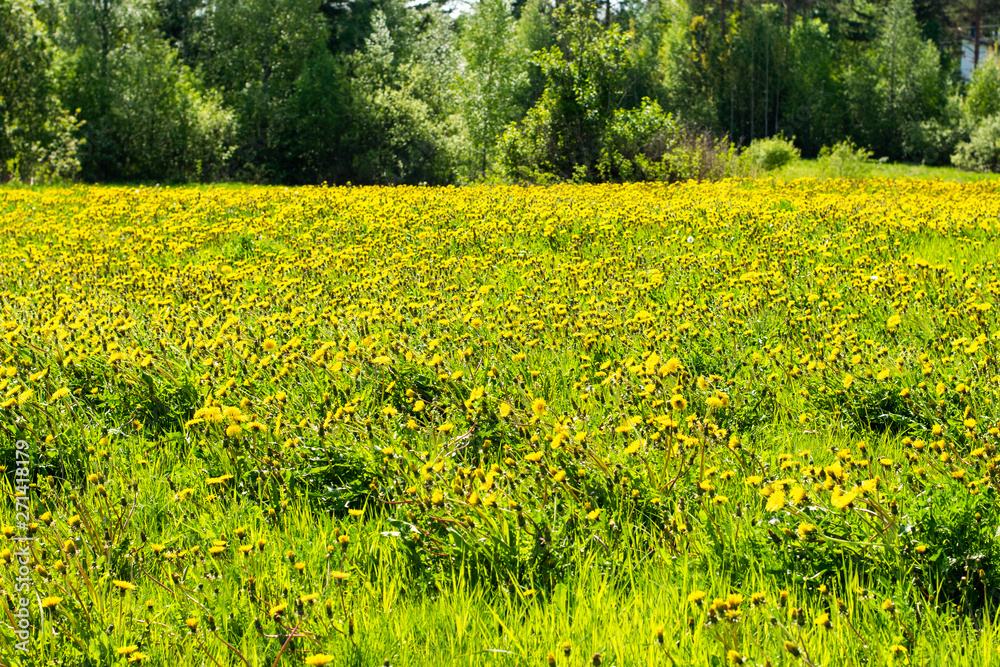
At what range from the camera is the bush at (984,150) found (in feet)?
114

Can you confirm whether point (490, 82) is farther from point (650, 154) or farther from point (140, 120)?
point (140, 120)

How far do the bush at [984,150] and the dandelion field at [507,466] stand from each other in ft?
112

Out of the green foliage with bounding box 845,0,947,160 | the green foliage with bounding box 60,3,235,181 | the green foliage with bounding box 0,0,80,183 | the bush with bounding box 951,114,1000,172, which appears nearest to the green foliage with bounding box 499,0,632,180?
the green foliage with bounding box 0,0,80,183

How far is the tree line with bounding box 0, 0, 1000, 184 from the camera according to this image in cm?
2106

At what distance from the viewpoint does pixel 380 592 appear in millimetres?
2508

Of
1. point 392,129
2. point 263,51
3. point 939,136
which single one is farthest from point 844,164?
point 263,51

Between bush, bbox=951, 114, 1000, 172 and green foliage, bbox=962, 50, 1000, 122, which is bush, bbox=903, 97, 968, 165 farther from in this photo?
bush, bbox=951, 114, 1000, 172

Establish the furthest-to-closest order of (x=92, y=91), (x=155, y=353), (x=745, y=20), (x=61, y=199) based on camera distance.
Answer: (x=745, y=20)
(x=92, y=91)
(x=61, y=199)
(x=155, y=353)

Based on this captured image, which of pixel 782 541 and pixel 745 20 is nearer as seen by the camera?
pixel 782 541

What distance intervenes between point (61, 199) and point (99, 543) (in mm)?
13526

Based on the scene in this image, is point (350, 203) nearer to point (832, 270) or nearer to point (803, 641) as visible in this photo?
point (832, 270)

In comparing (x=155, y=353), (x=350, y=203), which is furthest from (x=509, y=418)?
(x=350, y=203)

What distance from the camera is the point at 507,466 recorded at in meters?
3.16

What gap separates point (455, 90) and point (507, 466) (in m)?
33.8
